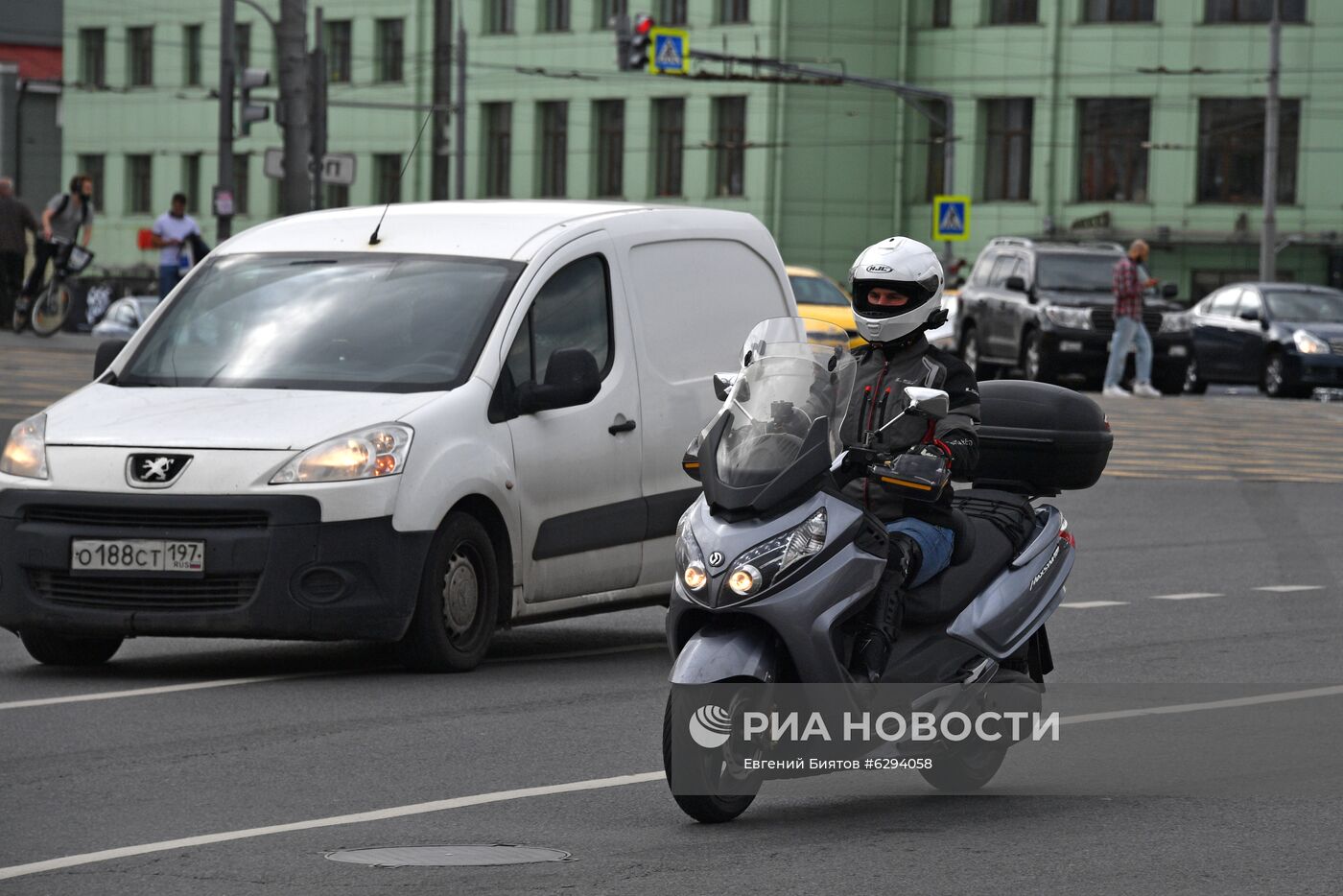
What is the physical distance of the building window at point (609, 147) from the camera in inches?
2729

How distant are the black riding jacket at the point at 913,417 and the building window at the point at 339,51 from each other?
6838cm

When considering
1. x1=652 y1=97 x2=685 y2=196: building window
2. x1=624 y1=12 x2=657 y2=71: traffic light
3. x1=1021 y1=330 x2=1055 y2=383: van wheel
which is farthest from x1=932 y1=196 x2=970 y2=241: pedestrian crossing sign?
x1=652 y1=97 x2=685 y2=196: building window

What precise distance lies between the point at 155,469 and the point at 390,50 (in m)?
65.1

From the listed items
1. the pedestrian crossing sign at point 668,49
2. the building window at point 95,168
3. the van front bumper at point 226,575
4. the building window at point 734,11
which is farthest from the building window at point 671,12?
the van front bumper at point 226,575

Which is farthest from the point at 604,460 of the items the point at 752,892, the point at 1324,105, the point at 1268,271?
the point at 1324,105

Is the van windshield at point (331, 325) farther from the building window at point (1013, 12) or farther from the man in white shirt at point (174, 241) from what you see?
the building window at point (1013, 12)

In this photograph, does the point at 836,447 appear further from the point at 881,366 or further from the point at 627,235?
the point at 627,235

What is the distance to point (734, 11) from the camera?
6575 cm

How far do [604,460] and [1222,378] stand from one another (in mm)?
27555

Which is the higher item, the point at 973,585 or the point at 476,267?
the point at 476,267

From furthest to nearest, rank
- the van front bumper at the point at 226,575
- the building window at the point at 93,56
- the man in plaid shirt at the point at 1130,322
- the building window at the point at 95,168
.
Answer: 1. the building window at the point at 93,56
2. the building window at the point at 95,168
3. the man in plaid shirt at the point at 1130,322
4. the van front bumper at the point at 226,575

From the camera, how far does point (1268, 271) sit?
52.5 m

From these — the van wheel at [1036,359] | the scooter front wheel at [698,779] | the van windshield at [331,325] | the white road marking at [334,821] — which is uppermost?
the van windshield at [331,325]

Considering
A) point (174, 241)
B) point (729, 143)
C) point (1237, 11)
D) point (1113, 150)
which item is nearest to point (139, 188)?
point (729, 143)
